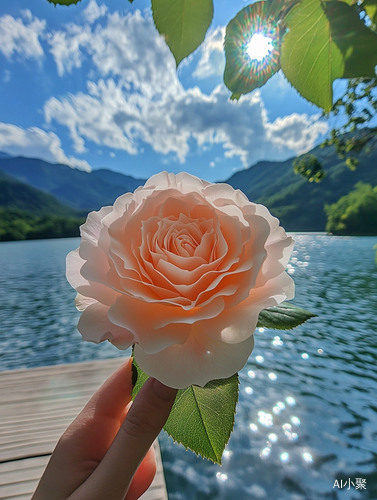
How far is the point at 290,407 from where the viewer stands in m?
2.69

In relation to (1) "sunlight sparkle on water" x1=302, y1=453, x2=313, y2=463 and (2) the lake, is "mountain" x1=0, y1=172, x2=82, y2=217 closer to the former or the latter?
(2) the lake

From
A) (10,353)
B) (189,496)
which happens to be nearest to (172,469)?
(189,496)

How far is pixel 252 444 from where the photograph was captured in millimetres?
2211

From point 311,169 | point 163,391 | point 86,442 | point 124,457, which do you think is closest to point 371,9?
point 163,391

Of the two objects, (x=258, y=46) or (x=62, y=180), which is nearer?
(x=258, y=46)

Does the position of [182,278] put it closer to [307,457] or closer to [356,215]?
[307,457]

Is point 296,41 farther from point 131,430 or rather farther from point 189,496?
point 189,496

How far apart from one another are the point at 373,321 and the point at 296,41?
6026 mm

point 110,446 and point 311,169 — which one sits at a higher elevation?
point 311,169

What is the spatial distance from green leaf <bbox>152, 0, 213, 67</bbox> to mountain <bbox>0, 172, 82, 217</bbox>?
1775 inches

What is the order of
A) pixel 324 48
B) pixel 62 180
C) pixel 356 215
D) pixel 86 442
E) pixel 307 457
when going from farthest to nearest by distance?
pixel 62 180
pixel 356 215
pixel 307 457
pixel 86 442
pixel 324 48

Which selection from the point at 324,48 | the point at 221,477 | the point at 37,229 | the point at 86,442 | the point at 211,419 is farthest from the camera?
the point at 37,229

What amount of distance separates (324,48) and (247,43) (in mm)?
95

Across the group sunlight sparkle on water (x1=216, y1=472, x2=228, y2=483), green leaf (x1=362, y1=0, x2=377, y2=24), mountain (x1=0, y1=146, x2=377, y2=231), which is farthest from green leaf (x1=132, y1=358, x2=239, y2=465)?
mountain (x1=0, y1=146, x2=377, y2=231)
